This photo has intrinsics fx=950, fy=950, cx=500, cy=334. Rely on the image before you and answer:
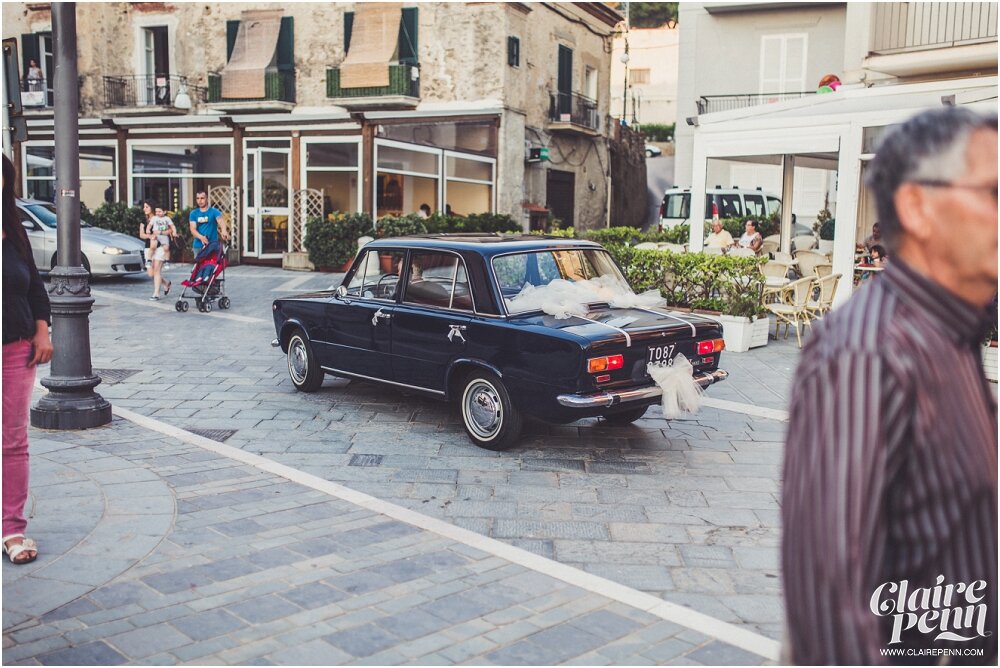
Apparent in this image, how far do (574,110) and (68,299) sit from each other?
23.1 metres

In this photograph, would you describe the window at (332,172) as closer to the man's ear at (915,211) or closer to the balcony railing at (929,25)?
the balcony railing at (929,25)

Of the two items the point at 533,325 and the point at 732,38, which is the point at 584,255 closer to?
the point at 533,325

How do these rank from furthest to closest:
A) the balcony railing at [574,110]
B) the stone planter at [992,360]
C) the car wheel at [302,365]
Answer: the balcony railing at [574,110], the stone planter at [992,360], the car wheel at [302,365]

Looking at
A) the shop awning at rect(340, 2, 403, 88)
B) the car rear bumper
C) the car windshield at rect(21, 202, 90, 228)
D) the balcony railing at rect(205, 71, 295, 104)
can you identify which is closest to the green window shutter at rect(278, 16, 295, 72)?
the balcony railing at rect(205, 71, 295, 104)

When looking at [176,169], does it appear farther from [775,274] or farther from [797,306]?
[797,306]

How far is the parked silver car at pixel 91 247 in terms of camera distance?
1877 cm

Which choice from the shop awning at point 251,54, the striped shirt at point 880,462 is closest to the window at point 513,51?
the shop awning at point 251,54

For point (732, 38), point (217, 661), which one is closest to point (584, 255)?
point (217, 661)

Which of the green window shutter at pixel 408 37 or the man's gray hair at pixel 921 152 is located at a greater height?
the green window shutter at pixel 408 37

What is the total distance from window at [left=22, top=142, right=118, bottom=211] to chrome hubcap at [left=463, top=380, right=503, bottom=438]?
80.2ft

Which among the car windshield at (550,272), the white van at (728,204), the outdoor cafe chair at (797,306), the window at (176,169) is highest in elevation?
the window at (176,169)

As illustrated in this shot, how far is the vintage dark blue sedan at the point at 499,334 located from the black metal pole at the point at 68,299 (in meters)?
2.11

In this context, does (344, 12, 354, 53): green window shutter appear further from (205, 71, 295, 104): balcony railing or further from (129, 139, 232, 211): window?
(129, 139, 232, 211): window

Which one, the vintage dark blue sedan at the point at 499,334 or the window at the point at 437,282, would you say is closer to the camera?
the vintage dark blue sedan at the point at 499,334
